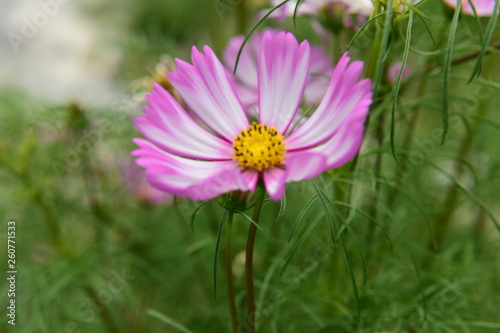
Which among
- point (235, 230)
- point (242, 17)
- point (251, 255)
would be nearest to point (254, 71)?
point (242, 17)

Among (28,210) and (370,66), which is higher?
(28,210)

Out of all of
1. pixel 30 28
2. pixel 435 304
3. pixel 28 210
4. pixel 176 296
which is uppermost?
pixel 30 28

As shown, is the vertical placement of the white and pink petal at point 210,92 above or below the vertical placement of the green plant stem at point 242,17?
below

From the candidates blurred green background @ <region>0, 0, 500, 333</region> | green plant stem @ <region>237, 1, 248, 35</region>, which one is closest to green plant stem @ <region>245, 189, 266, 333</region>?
blurred green background @ <region>0, 0, 500, 333</region>

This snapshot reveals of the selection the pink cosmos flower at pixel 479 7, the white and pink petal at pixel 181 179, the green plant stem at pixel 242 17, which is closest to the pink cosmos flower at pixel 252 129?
the white and pink petal at pixel 181 179

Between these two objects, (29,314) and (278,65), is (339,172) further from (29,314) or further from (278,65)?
(29,314)

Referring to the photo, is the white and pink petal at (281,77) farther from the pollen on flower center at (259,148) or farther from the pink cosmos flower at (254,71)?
the pink cosmos flower at (254,71)

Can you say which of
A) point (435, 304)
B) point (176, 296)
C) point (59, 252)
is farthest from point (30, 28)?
point (435, 304)

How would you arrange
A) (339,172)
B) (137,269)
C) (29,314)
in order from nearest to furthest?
(339,172) < (137,269) < (29,314)
